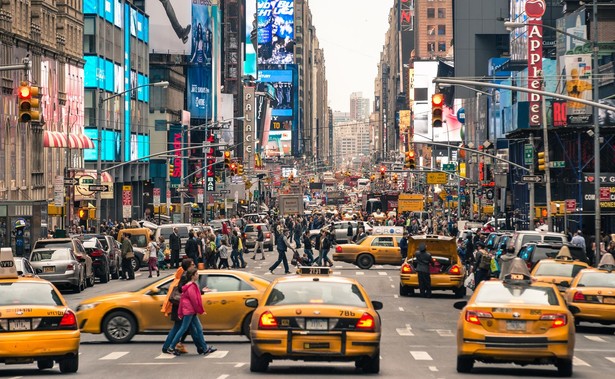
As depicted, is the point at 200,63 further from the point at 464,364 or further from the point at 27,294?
the point at 464,364

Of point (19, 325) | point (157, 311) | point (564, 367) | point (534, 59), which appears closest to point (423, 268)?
point (157, 311)

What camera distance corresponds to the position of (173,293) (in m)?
21.4

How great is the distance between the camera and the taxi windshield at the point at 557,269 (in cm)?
2966

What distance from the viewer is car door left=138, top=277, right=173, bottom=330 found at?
23.4 m

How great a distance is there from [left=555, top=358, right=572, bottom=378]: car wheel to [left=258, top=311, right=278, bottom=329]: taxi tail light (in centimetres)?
400

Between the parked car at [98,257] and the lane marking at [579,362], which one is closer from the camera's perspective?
the lane marking at [579,362]

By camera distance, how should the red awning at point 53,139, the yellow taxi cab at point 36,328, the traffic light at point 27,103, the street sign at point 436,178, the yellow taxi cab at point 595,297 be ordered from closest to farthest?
1. the yellow taxi cab at point 36,328
2. the yellow taxi cab at point 595,297
3. the traffic light at point 27,103
4. the red awning at point 53,139
5. the street sign at point 436,178

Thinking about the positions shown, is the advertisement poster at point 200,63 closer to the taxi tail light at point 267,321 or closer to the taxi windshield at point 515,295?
the taxi windshield at point 515,295

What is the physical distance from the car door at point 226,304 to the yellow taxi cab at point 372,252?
30.6m

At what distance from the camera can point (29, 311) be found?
58.2ft

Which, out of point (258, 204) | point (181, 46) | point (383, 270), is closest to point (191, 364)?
point (383, 270)

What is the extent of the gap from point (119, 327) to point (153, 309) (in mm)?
740

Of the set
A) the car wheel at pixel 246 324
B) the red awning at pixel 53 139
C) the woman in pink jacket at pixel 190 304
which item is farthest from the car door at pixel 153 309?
the red awning at pixel 53 139

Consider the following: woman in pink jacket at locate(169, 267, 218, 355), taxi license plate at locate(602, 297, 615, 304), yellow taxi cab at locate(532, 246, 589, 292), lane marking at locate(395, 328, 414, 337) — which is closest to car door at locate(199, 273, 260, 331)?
woman in pink jacket at locate(169, 267, 218, 355)
